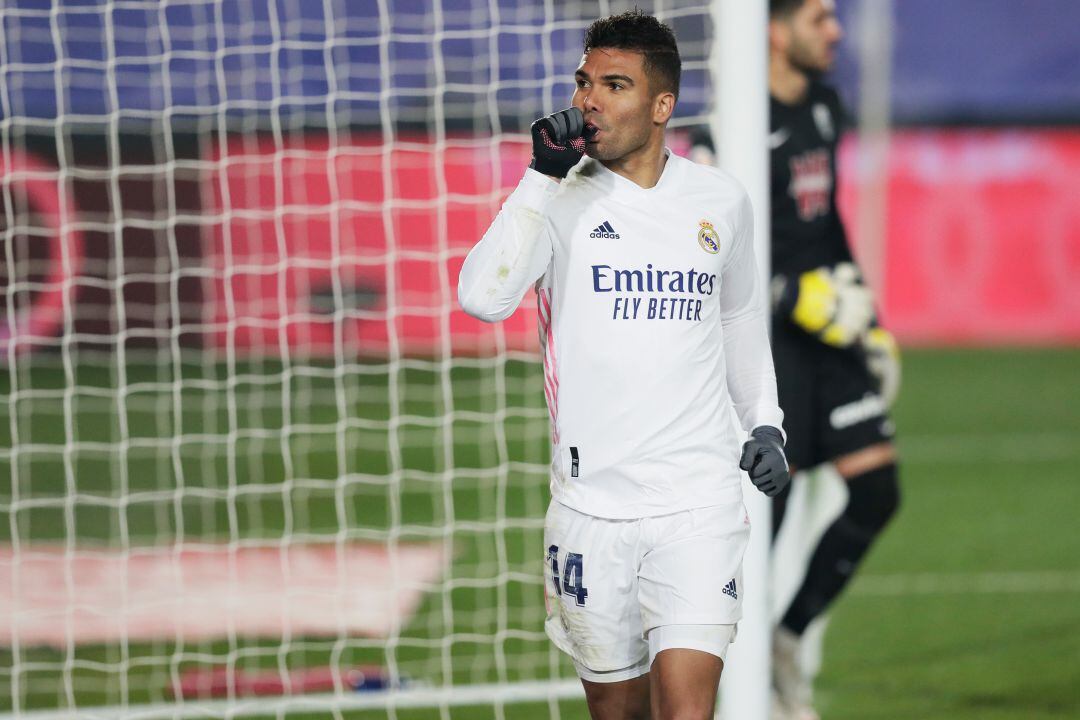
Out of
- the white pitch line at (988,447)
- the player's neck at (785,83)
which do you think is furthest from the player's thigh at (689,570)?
the white pitch line at (988,447)

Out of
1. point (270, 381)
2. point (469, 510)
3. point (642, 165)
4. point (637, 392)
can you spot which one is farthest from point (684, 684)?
point (270, 381)

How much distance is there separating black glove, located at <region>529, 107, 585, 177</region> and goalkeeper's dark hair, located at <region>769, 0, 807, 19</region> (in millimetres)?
1923

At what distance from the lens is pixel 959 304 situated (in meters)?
15.4

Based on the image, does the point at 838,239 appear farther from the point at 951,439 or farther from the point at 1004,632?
the point at 951,439

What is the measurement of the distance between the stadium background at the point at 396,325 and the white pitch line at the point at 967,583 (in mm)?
24

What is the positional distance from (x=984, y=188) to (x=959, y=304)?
1.26m

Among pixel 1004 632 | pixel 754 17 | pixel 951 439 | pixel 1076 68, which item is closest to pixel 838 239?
pixel 754 17

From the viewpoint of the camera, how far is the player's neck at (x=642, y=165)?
297cm

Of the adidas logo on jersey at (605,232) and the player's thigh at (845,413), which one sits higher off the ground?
the adidas logo on jersey at (605,232)

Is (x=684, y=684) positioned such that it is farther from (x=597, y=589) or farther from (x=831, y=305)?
(x=831, y=305)

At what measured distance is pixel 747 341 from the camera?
3.15 meters

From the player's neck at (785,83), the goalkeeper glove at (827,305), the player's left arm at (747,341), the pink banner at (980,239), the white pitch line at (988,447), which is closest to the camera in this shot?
the player's left arm at (747,341)

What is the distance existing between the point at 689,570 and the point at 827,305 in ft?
5.84

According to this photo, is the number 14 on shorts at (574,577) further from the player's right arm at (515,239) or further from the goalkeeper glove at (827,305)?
the goalkeeper glove at (827,305)
